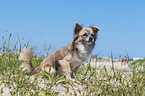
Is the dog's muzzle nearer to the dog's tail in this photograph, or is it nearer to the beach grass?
Answer: the beach grass

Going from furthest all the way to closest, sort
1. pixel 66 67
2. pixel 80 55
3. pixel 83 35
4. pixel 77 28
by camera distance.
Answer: pixel 77 28, pixel 83 35, pixel 80 55, pixel 66 67

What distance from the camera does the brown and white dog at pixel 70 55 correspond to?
526cm

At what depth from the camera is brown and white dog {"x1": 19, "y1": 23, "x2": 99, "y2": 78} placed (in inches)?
207

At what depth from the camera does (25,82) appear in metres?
4.47

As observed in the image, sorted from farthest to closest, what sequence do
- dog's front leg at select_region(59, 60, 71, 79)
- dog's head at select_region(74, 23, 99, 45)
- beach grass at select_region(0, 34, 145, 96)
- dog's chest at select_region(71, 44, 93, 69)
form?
1. dog's head at select_region(74, 23, 99, 45)
2. dog's chest at select_region(71, 44, 93, 69)
3. dog's front leg at select_region(59, 60, 71, 79)
4. beach grass at select_region(0, 34, 145, 96)

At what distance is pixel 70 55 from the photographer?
528 centimetres

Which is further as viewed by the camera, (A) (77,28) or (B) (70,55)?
(A) (77,28)

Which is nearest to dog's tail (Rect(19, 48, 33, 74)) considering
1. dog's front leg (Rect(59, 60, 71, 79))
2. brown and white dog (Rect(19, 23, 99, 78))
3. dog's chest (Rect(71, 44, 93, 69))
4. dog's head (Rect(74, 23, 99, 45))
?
brown and white dog (Rect(19, 23, 99, 78))

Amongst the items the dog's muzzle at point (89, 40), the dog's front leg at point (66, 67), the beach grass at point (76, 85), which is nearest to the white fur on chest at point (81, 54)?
the dog's muzzle at point (89, 40)

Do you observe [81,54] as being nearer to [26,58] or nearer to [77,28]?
[77,28]

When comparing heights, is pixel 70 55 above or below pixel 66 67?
above

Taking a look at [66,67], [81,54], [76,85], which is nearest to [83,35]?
[81,54]

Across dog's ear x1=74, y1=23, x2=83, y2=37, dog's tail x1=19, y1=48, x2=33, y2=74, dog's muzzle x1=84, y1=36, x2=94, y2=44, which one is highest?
dog's ear x1=74, y1=23, x2=83, y2=37

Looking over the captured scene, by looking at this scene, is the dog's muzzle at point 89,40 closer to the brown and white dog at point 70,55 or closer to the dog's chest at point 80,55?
the brown and white dog at point 70,55
